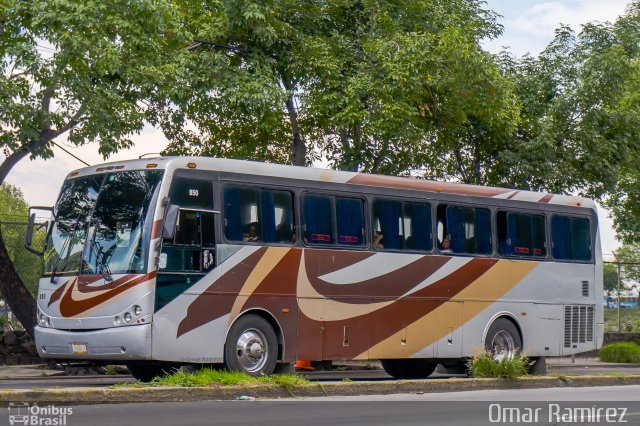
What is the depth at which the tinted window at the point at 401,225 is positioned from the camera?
68.3ft

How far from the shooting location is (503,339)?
75.3ft

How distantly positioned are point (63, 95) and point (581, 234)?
1090 cm

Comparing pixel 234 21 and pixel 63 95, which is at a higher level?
pixel 234 21

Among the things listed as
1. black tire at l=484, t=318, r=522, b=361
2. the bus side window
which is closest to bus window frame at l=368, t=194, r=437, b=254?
the bus side window

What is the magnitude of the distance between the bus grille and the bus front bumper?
10.4 m

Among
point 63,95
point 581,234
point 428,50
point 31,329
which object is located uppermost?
point 428,50

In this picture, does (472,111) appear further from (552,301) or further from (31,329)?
(31,329)

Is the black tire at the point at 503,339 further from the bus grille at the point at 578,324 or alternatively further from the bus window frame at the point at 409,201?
the bus window frame at the point at 409,201

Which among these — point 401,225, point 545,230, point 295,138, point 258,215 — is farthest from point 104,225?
point 295,138

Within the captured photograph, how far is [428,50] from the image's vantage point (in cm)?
2658

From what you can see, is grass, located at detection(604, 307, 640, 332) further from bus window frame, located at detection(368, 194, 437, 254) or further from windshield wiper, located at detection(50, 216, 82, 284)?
windshield wiper, located at detection(50, 216, 82, 284)

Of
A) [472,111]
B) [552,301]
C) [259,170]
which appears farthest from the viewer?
[472,111]

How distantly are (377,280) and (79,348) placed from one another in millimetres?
5580

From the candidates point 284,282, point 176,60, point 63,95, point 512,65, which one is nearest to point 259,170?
point 284,282
